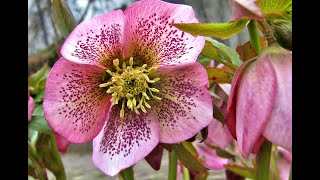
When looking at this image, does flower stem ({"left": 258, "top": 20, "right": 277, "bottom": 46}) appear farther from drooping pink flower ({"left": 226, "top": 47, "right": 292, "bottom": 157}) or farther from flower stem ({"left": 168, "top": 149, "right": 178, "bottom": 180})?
flower stem ({"left": 168, "top": 149, "right": 178, "bottom": 180})

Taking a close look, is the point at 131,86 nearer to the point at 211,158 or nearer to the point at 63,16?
the point at 63,16

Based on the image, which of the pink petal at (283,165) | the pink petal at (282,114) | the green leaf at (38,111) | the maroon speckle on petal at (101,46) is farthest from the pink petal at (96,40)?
the pink petal at (283,165)

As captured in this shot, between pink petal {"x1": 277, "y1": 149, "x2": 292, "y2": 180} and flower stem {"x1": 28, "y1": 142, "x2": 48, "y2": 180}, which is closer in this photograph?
flower stem {"x1": 28, "y1": 142, "x2": 48, "y2": 180}

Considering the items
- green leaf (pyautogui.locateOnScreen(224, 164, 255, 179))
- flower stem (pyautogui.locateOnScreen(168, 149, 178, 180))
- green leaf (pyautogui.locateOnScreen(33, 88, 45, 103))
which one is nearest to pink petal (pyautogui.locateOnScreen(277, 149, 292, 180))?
green leaf (pyautogui.locateOnScreen(224, 164, 255, 179))

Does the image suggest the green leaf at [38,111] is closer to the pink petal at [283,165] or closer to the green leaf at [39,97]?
the green leaf at [39,97]

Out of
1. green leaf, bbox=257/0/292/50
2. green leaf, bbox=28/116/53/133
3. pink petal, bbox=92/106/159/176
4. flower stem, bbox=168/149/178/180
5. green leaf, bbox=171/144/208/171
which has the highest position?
green leaf, bbox=257/0/292/50

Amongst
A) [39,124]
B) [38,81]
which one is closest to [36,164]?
[39,124]
